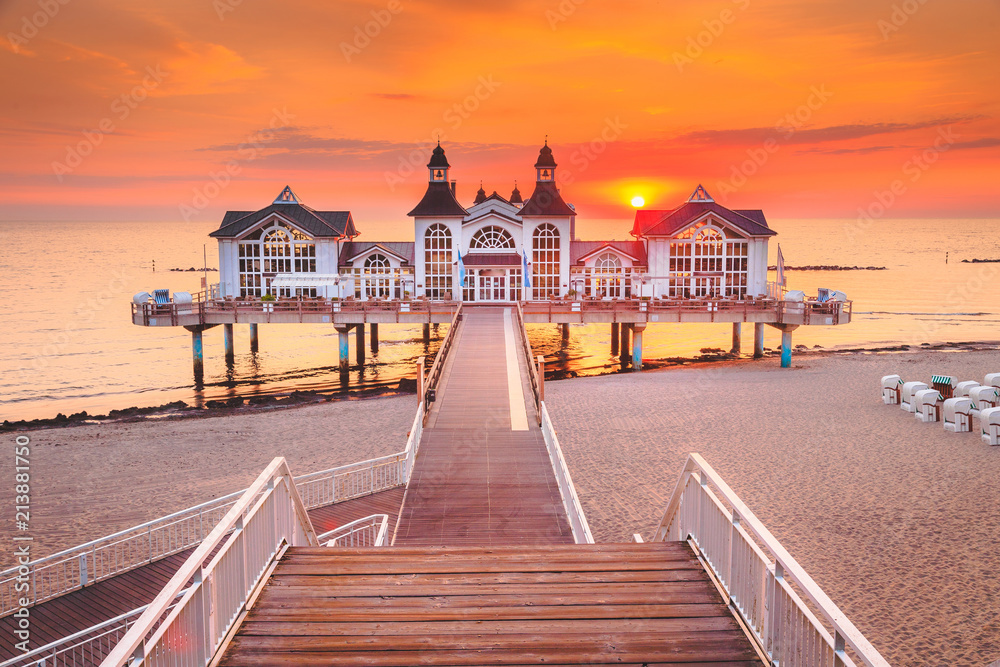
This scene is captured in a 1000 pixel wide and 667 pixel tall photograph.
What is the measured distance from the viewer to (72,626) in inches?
404

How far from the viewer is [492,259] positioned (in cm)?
4084

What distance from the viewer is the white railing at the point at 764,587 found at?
413 cm

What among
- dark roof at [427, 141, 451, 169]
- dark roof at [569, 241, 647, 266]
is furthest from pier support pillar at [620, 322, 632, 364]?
dark roof at [427, 141, 451, 169]

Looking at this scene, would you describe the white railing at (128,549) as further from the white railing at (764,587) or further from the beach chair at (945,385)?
the beach chair at (945,385)

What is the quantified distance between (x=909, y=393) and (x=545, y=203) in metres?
21.7

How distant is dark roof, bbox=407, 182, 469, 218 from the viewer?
41062 mm

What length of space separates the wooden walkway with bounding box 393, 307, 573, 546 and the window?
23749 millimetres

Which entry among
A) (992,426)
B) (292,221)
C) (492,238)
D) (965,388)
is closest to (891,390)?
(965,388)

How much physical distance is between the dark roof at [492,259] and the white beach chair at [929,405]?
2190 centimetres

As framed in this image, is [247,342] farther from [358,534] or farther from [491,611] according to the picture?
[491,611]

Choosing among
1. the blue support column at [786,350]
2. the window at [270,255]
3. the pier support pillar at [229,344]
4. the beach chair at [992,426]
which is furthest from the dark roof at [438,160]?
the beach chair at [992,426]

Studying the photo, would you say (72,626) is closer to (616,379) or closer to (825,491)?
(825,491)

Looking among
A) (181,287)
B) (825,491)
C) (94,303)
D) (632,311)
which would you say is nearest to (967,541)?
(825,491)

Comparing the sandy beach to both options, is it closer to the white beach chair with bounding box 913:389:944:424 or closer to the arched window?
the white beach chair with bounding box 913:389:944:424
